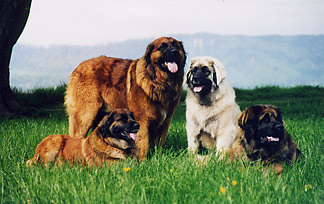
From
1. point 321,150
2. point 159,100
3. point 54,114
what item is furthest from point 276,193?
point 54,114

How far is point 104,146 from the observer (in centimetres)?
454

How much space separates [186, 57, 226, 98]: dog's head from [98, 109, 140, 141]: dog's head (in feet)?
3.76

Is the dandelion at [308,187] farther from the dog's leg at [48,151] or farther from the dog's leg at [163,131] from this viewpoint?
the dog's leg at [48,151]

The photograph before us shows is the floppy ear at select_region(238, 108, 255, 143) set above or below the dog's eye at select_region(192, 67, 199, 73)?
below

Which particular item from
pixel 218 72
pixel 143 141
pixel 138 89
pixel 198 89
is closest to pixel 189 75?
pixel 198 89

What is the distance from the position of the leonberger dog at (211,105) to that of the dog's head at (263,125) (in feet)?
3.28

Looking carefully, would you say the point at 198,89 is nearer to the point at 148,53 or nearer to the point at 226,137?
the point at 226,137

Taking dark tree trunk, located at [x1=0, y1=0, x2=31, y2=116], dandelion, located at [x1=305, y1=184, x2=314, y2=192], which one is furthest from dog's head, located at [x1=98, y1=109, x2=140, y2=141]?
dark tree trunk, located at [x1=0, y1=0, x2=31, y2=116]

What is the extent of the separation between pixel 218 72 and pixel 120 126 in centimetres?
164

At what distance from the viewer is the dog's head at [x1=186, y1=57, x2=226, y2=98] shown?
5.05 m

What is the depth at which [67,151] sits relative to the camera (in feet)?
16.0

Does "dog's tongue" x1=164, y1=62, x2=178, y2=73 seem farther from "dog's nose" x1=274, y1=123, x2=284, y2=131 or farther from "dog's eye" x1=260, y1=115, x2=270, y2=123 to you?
"dog's nose" x1=274, y1=123, x2=284, y2=131

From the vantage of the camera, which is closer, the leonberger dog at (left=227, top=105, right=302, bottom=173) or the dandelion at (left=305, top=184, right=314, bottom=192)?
the dandelion at (left=305, top=184, right=314, bottom=192)

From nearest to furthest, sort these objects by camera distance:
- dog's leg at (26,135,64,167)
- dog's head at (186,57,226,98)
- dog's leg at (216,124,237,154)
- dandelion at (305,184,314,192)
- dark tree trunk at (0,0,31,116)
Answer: dandelion at (305,184,314,192), dog's leg at (26,135,64,167), dog's head at (186,57,226,98), dog's leg at (216,124,237,154), dark tree trunk at (0,0,31,116)
